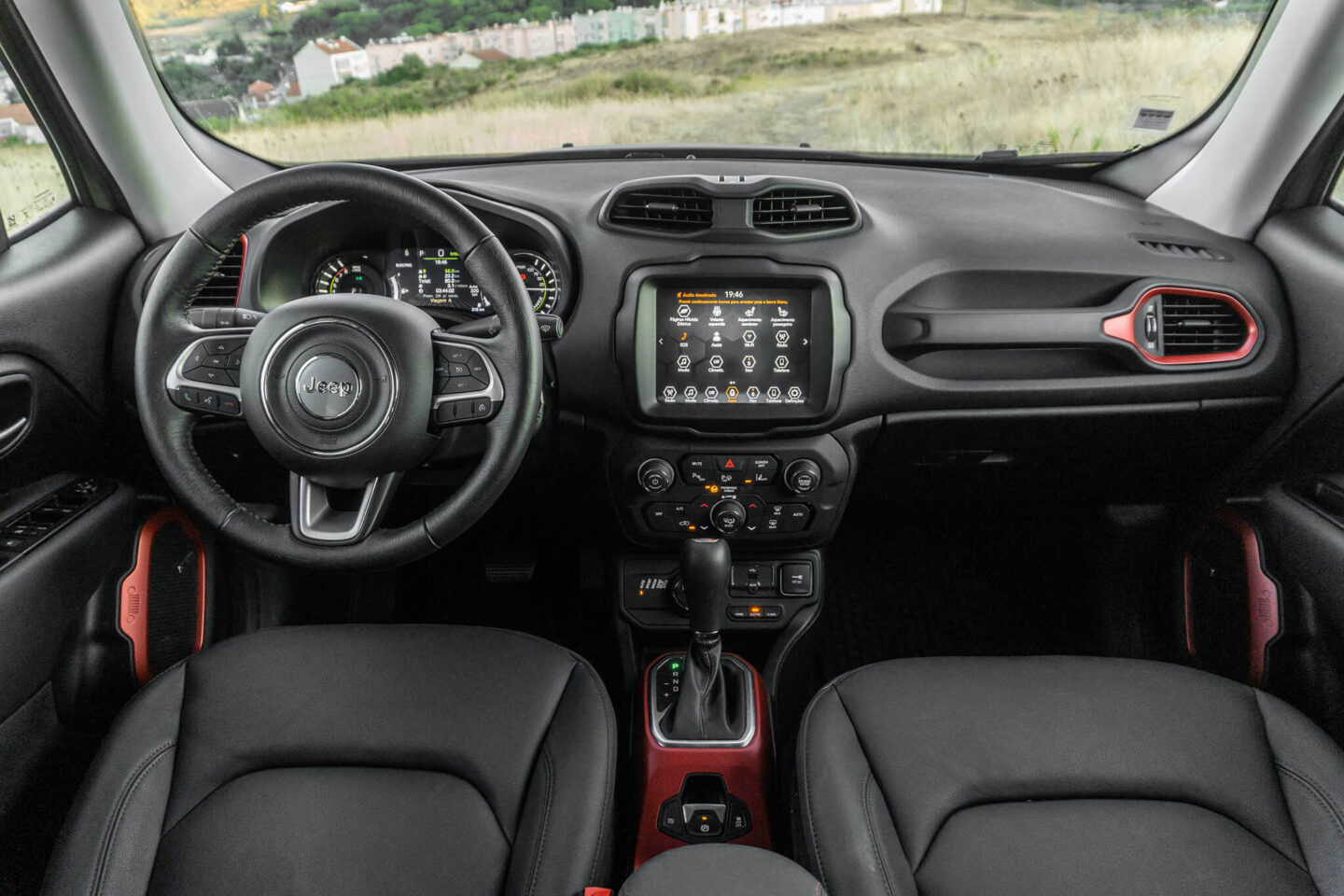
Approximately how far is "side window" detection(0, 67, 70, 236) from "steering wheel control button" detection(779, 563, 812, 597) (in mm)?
1619

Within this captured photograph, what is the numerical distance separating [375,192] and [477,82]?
788 millimetres

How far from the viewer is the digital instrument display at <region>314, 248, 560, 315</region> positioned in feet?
5.83

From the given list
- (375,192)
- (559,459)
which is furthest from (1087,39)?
(375,192)

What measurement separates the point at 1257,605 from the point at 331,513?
1798 millimetres

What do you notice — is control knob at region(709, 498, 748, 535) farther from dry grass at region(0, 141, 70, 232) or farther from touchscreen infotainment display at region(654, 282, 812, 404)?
dry grass at region(0, 141, 70, 232)

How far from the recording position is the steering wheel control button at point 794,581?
1985 millimetres

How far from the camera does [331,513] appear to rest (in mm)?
1364

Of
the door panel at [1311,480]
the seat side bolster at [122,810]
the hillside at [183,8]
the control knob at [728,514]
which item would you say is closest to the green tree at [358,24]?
the hillside at [183,8]

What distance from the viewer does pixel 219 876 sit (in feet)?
3.85

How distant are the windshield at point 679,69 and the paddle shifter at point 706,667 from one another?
39.2 inches

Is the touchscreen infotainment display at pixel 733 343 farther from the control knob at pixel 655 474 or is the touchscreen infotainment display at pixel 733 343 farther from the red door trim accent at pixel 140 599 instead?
the red door trim accent at pixel 140 599

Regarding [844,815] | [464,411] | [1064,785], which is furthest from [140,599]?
[1064,785]

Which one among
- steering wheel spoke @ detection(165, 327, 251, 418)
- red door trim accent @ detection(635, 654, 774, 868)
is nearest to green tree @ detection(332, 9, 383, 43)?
steering wheel spoke @ detection(165, 327, 251, 418)

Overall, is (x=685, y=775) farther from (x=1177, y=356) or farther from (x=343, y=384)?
(x=1177, y=356)
